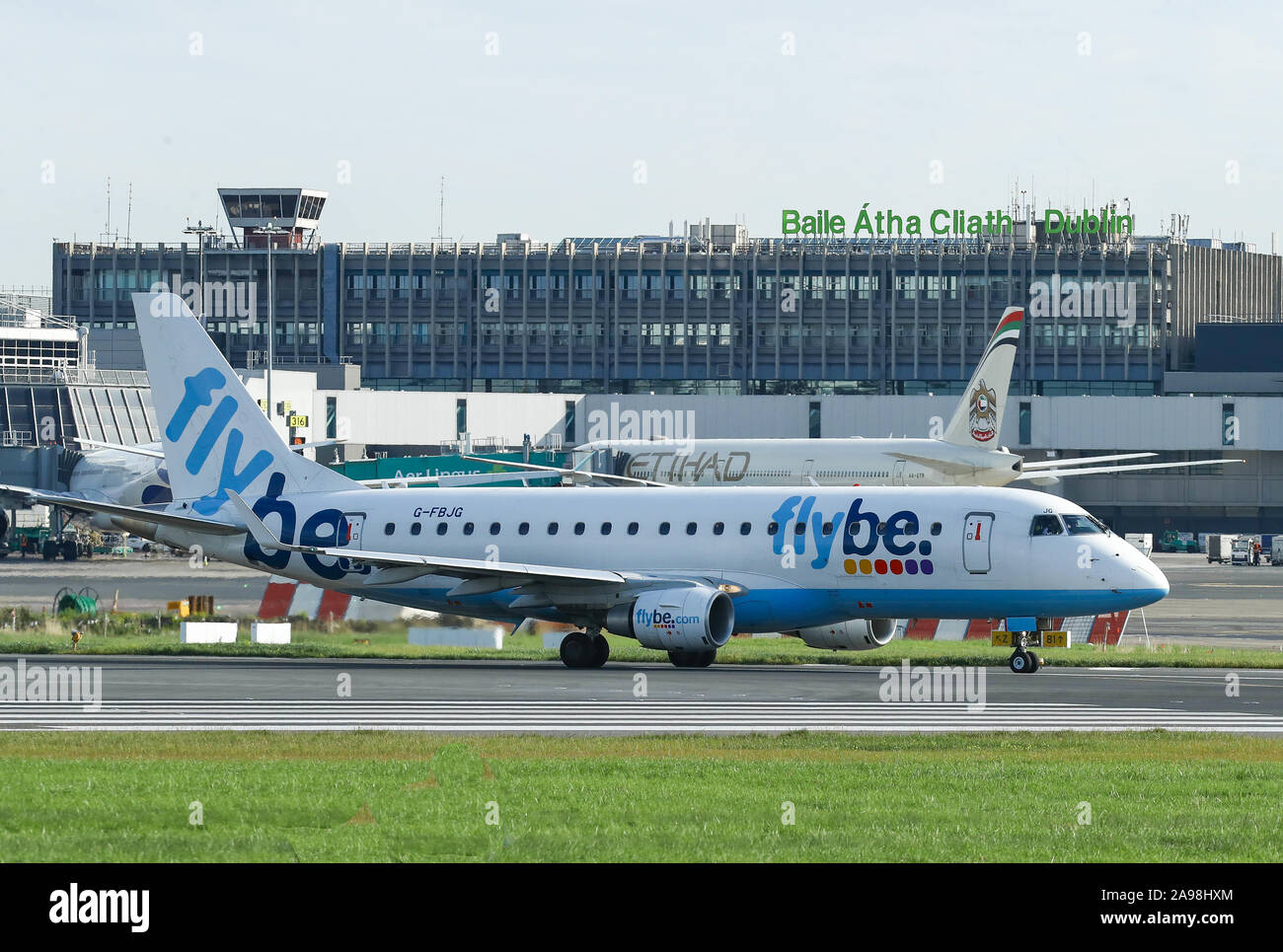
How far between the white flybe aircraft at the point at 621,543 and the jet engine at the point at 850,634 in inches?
2.1

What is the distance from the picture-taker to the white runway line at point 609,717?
29.8 meters

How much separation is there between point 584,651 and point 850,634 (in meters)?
6.49

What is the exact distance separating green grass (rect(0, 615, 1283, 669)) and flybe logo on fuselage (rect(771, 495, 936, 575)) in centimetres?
453

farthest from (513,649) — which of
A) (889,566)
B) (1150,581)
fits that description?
(1150,581)

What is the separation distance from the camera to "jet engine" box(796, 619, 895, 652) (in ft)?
148

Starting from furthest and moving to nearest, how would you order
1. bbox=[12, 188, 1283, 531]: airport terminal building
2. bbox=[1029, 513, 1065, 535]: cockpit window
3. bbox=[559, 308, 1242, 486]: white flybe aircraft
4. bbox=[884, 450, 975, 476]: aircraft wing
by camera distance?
bbox=[12, 188, 1283, 531]: airport terminal building
bbox=[559, 308, 1242, 486]: white flybe aircraft
bbox=[884, 450, 975, 476]: aircraft wing
bbox=[1029, 513, 1065, 535]: cockpit window

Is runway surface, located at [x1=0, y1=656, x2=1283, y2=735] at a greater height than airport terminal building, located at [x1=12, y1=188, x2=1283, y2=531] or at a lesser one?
lesser

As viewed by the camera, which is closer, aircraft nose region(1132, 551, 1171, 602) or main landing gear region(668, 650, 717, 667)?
aircraft nose region(1132, 551, 1171, 602)

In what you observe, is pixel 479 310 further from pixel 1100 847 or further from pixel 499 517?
pixel 1100 847

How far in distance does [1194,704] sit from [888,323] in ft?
460

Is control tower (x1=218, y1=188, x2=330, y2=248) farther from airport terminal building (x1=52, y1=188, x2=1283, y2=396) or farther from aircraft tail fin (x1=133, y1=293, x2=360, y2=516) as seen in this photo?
aircraft tail fin (x1=133, y1=293, x2=360, y2=516)

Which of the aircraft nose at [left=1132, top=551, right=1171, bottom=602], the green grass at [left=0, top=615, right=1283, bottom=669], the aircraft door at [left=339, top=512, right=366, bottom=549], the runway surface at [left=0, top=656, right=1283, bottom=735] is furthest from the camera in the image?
the aircraft door at [left=339, top=512, right=366, bottom=549]

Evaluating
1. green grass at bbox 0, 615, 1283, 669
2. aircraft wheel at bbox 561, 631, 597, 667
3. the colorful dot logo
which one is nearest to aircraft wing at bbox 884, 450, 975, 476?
green grass at bbox 0, 615, 1283, 669

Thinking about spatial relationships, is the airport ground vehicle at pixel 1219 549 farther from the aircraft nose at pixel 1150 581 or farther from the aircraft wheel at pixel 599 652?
the aircraft wheel at pixel 599 652
